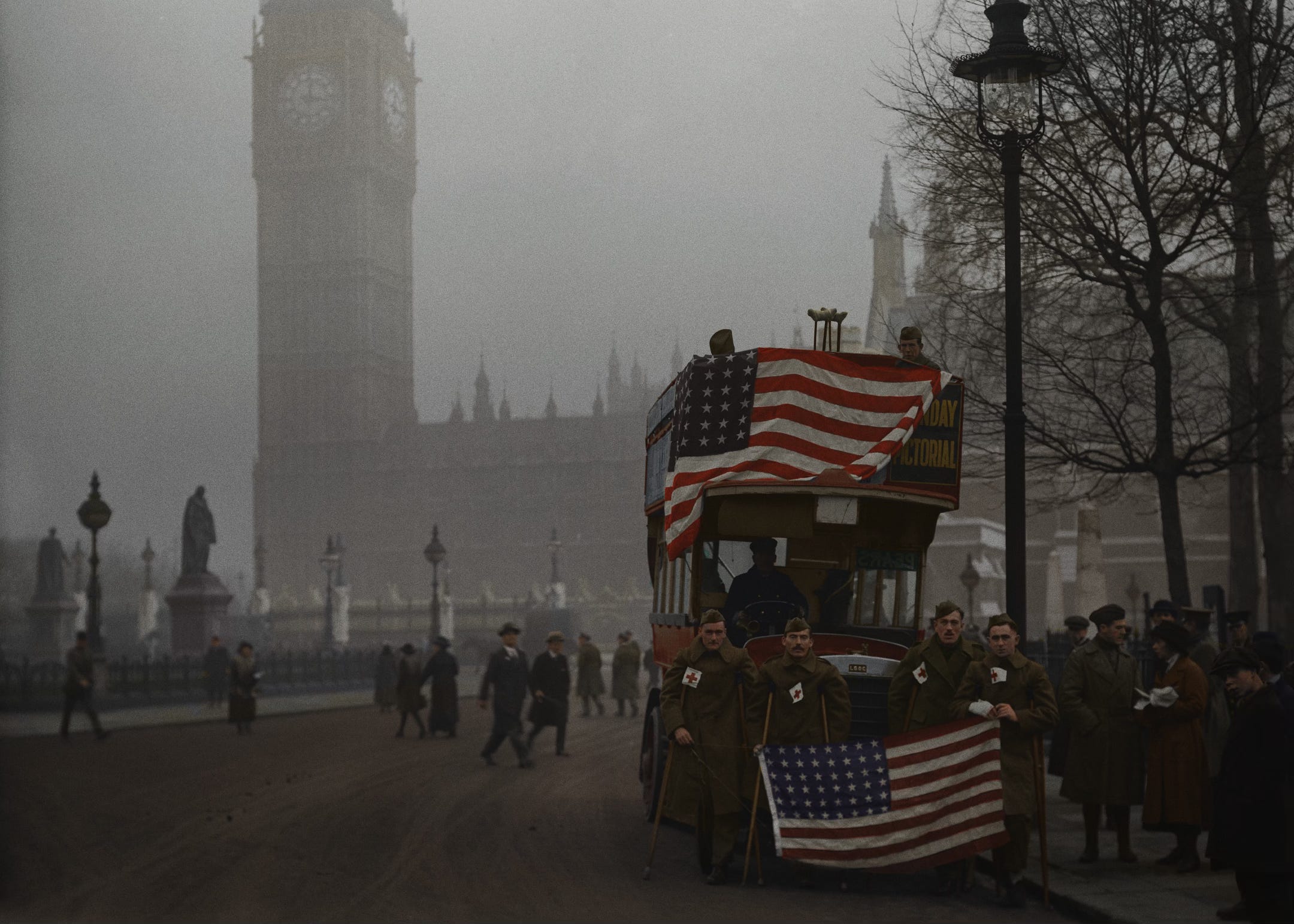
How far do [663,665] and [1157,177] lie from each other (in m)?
7.96

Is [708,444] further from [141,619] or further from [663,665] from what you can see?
[141,619]

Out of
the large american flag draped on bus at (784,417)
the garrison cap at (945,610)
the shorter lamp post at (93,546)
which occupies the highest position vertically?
the large american flag draped on bus at (784,417)

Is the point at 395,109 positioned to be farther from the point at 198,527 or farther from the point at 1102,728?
the point at 1102,728

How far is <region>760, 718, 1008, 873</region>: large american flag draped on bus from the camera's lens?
10.1 metres

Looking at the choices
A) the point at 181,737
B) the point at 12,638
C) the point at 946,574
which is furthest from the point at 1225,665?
the point at 946,574

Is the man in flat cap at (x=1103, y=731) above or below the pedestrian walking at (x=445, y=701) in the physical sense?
above

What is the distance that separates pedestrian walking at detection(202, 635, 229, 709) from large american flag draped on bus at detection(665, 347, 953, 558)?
379 centimetres

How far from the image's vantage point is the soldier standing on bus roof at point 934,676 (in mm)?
10516

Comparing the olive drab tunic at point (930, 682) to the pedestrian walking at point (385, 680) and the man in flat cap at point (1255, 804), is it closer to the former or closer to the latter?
the man in flat cap at point (1255, 804)

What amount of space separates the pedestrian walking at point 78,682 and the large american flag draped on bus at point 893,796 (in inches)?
163

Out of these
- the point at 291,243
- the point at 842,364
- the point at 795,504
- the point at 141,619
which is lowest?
the point at 141,619

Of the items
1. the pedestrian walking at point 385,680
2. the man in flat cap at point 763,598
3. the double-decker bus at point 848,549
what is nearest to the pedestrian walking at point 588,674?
the pedestrian walking at point 385,680

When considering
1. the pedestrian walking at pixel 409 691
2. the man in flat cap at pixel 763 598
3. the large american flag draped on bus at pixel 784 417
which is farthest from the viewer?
the pedestrian walking at pixel 409 691

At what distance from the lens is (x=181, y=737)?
1218 centimetres
